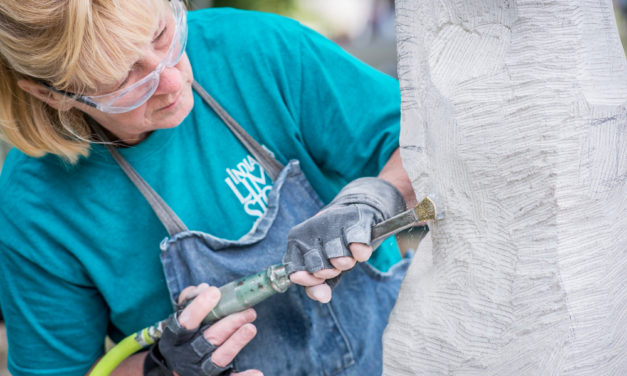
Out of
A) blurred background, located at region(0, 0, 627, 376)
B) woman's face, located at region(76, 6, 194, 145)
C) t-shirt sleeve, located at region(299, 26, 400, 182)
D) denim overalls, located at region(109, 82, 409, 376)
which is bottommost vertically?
blurred background, located at region(0, 0, 627, 376)

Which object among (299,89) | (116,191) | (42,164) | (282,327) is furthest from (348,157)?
(42,164)

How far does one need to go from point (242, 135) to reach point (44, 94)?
1.38 ft

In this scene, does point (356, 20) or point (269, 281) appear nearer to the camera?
point (269, 281)

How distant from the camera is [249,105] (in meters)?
1.31

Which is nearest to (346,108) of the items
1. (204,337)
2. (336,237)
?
(336,237)

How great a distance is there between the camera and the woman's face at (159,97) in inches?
43.8

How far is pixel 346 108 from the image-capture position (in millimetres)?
1271

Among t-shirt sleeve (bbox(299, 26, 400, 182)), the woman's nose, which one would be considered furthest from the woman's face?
t-shirt sleeve (bbox(299, 26, 400, 182))

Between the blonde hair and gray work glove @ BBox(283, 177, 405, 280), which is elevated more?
the blonde hair

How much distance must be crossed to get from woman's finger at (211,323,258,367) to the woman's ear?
56 cm

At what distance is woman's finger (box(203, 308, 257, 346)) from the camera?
1155 mm

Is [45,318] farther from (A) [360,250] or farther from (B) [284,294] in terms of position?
(A) [360,250]

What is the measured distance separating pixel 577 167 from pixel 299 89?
641mm

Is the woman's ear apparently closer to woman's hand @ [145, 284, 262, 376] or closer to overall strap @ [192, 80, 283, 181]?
overall strap @ [192, 80, 283, 181]
